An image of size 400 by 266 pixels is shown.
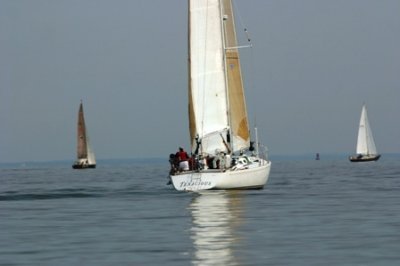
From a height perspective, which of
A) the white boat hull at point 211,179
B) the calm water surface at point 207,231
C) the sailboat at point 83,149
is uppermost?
the sailboat at point 83,149

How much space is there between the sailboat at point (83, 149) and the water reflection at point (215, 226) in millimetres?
95878

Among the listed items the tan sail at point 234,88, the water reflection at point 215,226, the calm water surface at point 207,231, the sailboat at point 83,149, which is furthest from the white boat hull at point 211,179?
the sailboat at point 83,149

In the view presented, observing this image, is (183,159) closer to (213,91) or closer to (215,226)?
(213,91)

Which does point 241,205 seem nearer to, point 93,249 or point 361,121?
point 93,249

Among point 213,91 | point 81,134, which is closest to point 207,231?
point 213,91

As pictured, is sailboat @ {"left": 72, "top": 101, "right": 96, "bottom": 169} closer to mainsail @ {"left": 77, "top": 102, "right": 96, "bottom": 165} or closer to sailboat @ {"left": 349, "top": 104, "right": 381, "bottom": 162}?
mainsail @ {"left": 77, "top": 102, "right": 96, "bottom": 165}

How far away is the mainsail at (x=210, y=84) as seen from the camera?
6116 centimetres

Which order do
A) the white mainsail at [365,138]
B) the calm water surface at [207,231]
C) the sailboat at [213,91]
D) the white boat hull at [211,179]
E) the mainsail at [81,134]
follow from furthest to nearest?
the white mainsail at [365,138], the mainsail at [81,134], the sailboat at [213,91], the white boat hull at [211,179], the calm water surface at [207,231]

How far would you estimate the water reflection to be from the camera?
2627cm

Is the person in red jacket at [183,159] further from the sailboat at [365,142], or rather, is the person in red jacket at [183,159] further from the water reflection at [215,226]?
the sailboat at [365,142]

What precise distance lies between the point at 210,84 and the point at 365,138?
102 metres

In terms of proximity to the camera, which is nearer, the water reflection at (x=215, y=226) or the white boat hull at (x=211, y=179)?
the water reflection at (x=215, y=226)

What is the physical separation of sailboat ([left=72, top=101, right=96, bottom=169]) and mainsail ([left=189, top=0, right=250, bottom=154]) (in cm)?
8826

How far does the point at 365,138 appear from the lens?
527ft
